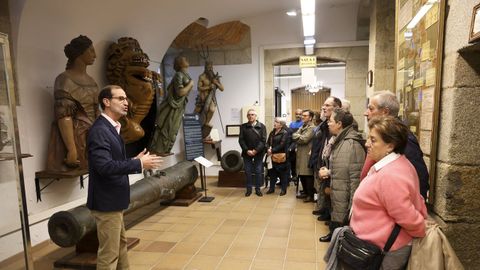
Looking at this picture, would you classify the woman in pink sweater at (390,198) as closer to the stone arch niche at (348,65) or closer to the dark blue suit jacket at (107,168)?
the dark blue suit jacket at (107,168)

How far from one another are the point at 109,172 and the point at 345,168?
1848mm

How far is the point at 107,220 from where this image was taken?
224cm

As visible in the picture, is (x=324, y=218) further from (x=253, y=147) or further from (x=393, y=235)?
(x=393, y=235)

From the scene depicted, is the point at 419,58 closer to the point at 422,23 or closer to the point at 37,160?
the point at 422,23

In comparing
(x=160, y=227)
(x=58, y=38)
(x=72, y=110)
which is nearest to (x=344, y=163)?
(x=160, y=227)

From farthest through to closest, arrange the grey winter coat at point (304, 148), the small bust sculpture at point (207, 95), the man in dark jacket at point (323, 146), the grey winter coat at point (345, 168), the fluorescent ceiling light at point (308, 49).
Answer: the small bust sculpture at point (207, 95) → the fluorescent ceiling light at point (308, 49) → the grey winter coat at point (304, 148) → the man in dark jacket at point (323, 146) → the grey winter coat at point (345, 168)

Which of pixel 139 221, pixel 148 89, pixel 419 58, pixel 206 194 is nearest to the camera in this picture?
pixel 419 58

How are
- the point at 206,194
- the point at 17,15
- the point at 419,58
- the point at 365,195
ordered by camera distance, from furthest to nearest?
the point at 206,194 < the point at 17,15 < the point at 419,58 < the point at 365,195

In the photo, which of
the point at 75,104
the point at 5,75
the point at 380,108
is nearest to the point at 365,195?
the point at 380,108

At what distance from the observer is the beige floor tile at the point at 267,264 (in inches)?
113

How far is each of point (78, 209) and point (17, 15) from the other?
1.79 m

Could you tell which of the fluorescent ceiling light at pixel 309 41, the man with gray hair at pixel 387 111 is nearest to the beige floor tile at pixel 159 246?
the man with gray hair at pixel 387 111

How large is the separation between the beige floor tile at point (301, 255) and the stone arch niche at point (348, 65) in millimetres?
4166

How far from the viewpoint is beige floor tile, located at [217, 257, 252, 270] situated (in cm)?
288
